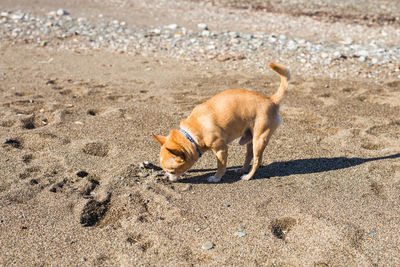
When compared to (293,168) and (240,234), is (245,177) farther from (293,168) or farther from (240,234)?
(240,234)

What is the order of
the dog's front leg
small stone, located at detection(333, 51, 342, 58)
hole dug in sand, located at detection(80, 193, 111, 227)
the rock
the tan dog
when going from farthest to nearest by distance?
1. the rock
2. small stone, located at detection(333, 51, 342, 58)
3. the dog's front leg
4. the tan dog
5. hole dug in sand, located at detection(80, 193, 111, 227)

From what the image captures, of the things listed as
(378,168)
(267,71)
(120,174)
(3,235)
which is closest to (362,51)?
(267,71)

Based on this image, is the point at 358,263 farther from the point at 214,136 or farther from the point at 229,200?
the point at 214,136

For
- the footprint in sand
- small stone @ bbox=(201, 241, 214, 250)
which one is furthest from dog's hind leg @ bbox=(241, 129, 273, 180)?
the footprint in sand

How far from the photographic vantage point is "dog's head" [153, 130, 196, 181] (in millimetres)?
4441

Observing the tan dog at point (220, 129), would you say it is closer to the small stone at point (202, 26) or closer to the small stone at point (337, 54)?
the small stone at point (337, 54)

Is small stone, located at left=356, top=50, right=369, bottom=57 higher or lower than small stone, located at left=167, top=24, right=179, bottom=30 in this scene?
lower

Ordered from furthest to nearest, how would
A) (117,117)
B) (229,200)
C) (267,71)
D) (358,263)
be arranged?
(267,71) → (117,117) → (229,200) → (358,263)

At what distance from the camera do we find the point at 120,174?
477 cm

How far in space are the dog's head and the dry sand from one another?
248mm

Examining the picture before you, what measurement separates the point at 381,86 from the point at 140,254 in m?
6.37

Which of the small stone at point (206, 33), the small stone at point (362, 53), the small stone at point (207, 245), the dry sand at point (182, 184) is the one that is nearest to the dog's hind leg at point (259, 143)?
the dry sand at point (182, 184)

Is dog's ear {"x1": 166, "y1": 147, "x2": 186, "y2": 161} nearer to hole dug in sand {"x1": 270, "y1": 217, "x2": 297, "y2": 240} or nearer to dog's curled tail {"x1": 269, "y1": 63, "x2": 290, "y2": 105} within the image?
hole dug in sand {"x1": 270, "y1": 217, "x2": 297, "y2": 240}

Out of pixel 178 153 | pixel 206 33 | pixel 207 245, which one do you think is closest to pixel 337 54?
pixel 206 33
